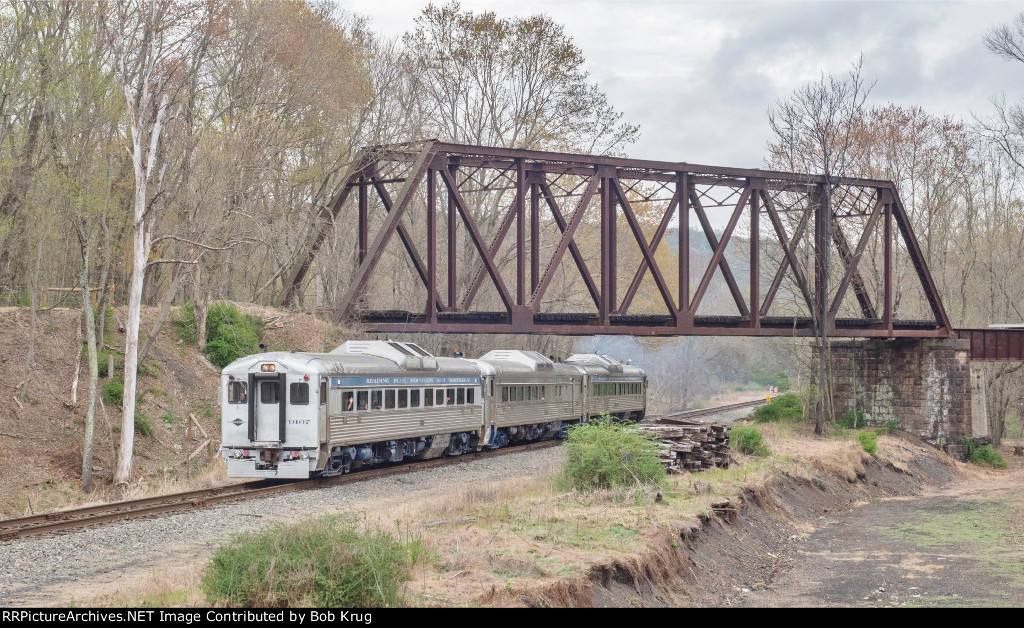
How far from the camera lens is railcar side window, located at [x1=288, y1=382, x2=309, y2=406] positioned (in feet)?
71.4

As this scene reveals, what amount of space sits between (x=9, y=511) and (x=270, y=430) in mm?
7279

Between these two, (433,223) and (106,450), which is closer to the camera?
(106,450)

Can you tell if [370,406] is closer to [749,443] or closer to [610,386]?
[749,443]

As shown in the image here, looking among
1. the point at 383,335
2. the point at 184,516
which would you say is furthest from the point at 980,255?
the point at 184,516

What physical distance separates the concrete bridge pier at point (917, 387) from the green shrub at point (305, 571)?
127 feet

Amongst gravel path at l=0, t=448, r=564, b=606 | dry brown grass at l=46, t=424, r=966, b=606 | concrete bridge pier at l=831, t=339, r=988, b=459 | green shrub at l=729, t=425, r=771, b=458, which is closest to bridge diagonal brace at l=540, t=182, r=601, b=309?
green shrub at l=729, t=425, r=771, b=458

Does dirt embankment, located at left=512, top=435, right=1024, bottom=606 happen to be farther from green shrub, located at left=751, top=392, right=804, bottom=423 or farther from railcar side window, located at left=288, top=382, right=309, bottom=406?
green shrub, located at left=751, top=392, right=804, bottom=423

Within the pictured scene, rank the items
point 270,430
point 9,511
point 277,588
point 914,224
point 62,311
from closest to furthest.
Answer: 1. point 277,588
2. point 270,430
3. point 9,511
4. point 62,311
5. point 914,224

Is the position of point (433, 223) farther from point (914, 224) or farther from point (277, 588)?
point (914, 224)

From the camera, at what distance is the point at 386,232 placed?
31328 millimetres

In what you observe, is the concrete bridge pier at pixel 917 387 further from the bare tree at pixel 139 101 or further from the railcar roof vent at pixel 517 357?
the bare tree at pixel 139 101

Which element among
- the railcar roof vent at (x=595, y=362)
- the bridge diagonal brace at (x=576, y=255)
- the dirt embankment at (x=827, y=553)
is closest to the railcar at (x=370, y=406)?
the bridge diagonal brace at (x=576, y=255)

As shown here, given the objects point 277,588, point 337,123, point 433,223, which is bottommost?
point 277,588

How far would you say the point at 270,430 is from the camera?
22.0 metres
